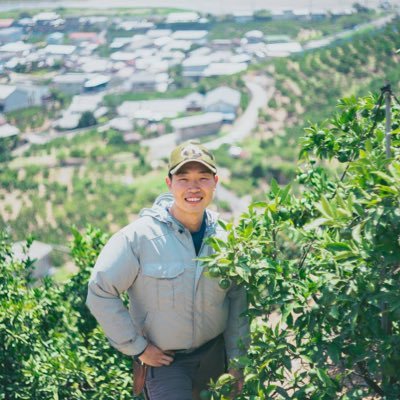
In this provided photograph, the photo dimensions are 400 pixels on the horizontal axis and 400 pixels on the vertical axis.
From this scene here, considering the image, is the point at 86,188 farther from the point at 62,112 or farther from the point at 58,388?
the point at 58,388

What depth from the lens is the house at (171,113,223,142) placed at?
93.0 feet

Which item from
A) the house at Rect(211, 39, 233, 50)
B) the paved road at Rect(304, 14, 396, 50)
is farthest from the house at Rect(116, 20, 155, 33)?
the paved road at Rect(304, 14, 396, 50)

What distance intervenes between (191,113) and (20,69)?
33.7ft

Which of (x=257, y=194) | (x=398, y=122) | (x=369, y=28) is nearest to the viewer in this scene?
(x=398, y=122)

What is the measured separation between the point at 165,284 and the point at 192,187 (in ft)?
1.00

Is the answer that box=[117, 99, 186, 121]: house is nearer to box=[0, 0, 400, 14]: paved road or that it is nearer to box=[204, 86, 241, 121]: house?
box=[204, 86, 241, 121]: house

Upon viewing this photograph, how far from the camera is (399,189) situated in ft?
5.58

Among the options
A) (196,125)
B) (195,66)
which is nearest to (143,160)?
(196,125)

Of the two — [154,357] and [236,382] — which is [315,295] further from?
[154,357]

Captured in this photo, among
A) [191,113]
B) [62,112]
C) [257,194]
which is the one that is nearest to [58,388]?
[257,194]

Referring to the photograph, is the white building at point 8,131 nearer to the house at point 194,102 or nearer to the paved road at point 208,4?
→ the house at point 194,102

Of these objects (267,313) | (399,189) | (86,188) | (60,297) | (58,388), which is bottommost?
(86,188)

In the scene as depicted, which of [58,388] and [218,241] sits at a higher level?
[218,241]

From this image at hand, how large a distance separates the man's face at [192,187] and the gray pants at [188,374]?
47 centimetres
